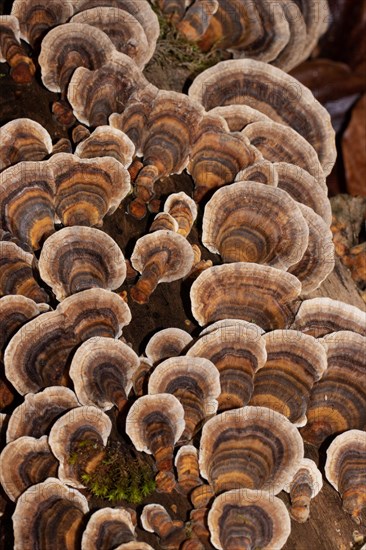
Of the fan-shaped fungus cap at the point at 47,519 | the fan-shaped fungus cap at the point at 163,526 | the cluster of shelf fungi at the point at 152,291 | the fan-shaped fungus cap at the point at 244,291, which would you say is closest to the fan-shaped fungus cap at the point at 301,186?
the cluster of shelf fungi at the point at 152,291

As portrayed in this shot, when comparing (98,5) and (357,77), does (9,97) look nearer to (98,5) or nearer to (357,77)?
(98,5)

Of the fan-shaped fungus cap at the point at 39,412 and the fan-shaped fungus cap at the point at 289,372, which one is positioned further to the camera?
the fan-shaped fungus cap at the point at 289,372

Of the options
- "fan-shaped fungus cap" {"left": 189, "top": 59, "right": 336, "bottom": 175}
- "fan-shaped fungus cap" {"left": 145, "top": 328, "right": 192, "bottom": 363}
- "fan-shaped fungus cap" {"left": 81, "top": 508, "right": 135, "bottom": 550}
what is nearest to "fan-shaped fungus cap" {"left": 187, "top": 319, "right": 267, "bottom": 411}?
"fan-shaped fungus cap" {"left": 145, "top": 328, "right": 192, "bottom": 363}

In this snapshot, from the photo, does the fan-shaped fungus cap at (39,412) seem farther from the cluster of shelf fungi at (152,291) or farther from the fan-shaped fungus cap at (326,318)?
the fan-shaped fungus cap at (326,318)

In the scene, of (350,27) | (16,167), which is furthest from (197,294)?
(350,27)

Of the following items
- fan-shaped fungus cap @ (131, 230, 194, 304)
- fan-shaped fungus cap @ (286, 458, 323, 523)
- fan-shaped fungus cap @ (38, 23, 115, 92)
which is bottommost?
fan-shaped fungus cap @ (286, 458, 323, 523)

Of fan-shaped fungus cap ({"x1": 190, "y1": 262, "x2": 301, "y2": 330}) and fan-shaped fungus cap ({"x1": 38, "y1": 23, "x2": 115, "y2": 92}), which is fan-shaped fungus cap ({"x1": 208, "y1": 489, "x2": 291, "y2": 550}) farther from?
fan-shaped fungus cap ({"x1": 38, "y1": 23, "x2": 115, "y2": 92})

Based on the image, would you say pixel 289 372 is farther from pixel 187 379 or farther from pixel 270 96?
pixel 270 96
